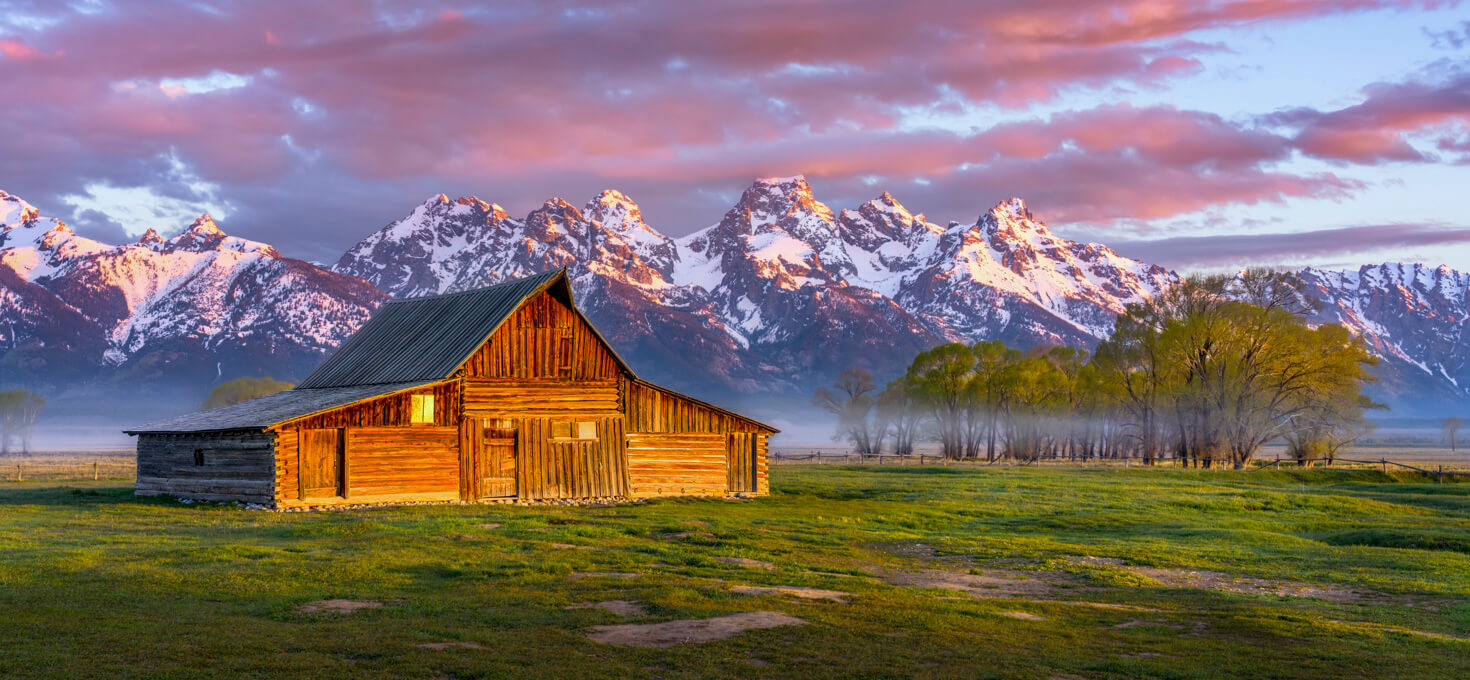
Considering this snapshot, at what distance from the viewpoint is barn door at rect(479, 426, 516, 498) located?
44562 mm

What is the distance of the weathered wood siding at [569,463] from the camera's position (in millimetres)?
45688

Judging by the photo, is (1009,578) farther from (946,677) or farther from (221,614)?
(221,614)

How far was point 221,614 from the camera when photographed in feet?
57.4

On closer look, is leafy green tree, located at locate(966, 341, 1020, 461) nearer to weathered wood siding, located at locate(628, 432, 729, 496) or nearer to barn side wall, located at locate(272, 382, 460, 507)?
weathered wood siding, located at locate(628, 432, 729, 496)

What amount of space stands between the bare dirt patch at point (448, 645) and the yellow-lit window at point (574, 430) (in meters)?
31.2

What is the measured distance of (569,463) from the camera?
46.8 m

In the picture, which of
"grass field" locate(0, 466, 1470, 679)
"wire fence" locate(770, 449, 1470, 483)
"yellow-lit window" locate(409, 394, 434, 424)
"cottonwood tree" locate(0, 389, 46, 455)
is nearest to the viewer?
"grass field" locate(0, 466, 1470, 679)

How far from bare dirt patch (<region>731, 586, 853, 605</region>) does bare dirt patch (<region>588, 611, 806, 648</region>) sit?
2309 mm

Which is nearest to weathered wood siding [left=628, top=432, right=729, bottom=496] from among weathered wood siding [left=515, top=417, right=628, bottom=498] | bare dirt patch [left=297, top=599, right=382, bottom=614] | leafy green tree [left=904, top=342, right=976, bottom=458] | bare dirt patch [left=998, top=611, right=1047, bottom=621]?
weathered wood siding [left=515, top=417, right=628, bottom=498]

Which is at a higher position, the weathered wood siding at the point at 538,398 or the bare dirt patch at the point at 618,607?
the weathered wood siding at the point at 538,398

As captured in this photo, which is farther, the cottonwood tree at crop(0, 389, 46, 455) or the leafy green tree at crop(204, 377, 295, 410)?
the cottonwood tree at crop(0, 389, 46, 455)

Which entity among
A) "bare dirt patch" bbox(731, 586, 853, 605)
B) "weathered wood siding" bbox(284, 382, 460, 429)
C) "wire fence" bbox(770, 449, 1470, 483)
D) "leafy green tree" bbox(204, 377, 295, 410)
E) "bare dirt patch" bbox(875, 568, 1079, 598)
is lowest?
"wire fence" bbox(770, 449, 1470, 483)

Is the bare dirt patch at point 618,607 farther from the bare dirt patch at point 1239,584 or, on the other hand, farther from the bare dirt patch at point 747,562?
the bare dirt patch at point 1239,584

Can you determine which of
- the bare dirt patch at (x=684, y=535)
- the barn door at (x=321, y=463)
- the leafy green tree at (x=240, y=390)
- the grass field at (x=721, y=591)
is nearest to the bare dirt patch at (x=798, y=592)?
the grass field at (x=721, y=591)
